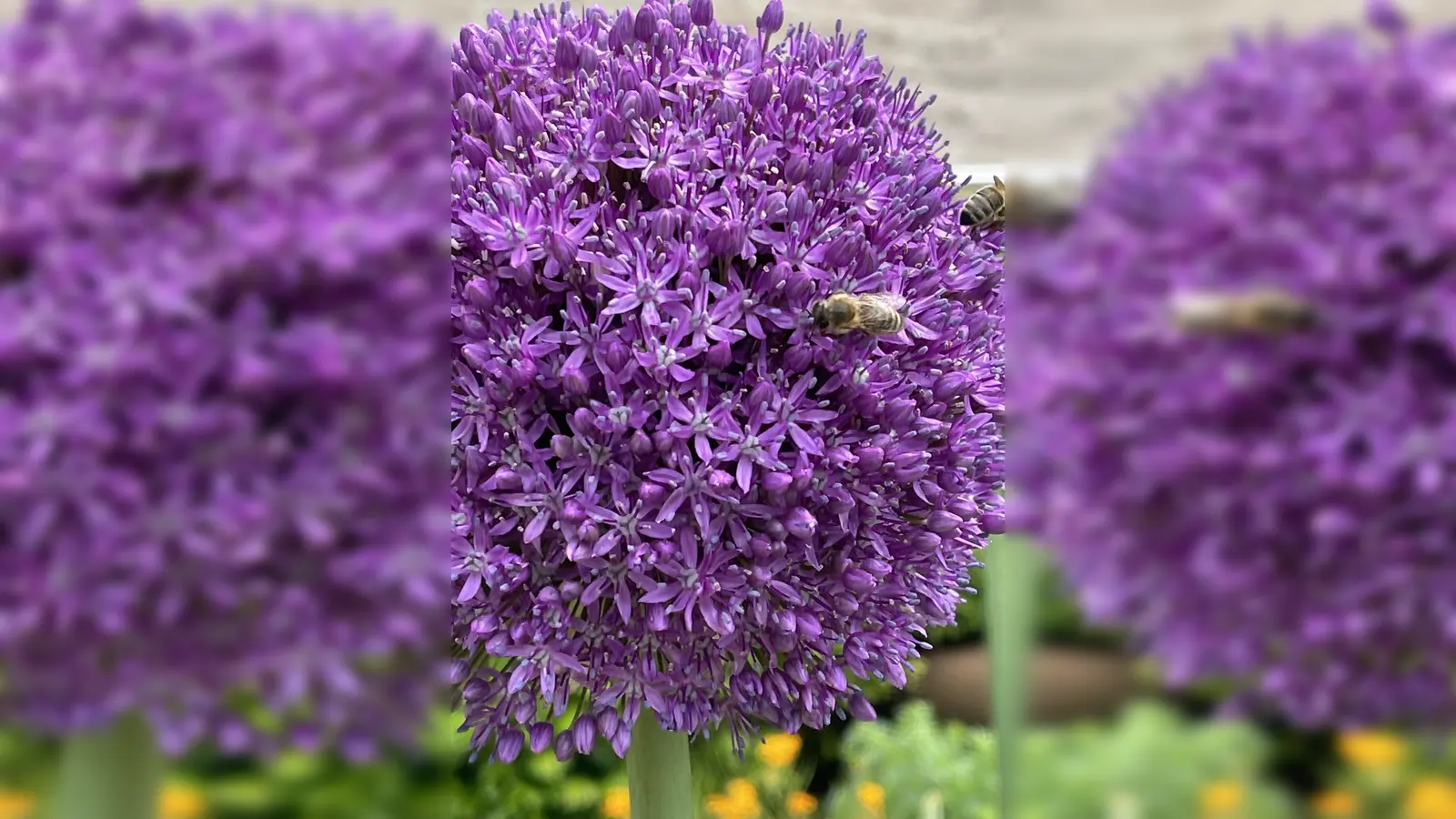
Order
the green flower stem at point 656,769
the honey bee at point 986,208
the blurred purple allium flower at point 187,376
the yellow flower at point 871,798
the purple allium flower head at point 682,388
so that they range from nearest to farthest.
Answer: the blurred purple allium flower at point 187,376, the purple allium flower head at point 682,388, the green flower stem at point 656,769, the honey bee at point 986,208, the yellow flower at point 871,798

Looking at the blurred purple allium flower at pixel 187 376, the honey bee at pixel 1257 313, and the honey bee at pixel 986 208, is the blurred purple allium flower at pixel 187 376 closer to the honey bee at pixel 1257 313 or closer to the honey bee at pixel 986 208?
the honey bee at pixel 1257 313

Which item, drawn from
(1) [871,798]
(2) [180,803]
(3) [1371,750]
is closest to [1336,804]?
(3) [1371,750]

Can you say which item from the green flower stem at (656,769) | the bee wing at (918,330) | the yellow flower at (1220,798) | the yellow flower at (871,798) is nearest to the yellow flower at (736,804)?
the yellow flower at (871,798)

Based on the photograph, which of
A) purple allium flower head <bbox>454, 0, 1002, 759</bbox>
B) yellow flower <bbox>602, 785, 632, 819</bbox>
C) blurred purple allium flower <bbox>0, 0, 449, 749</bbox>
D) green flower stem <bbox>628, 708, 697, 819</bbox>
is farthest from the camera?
yellow flower <bbox>602, 785, 632, 819</bbox>

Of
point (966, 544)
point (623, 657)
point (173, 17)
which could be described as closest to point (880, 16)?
point (966, 544)

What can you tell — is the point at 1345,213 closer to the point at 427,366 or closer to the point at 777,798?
the point at 427,366

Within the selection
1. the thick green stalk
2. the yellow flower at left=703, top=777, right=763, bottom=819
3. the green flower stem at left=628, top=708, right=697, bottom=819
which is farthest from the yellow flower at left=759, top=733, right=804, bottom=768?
the thick green stalk

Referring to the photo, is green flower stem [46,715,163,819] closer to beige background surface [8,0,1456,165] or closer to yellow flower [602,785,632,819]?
beige background surface [8,0,1456,165]
